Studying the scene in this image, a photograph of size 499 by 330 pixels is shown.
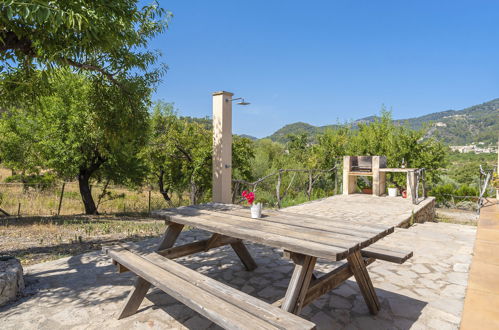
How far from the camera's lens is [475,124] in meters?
70.9

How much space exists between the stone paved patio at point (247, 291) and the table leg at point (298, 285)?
58cm

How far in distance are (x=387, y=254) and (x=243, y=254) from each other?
5.19 ft

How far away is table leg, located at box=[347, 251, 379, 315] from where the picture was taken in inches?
94.6

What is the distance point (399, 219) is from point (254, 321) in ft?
18.0

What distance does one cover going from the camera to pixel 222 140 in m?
5.66

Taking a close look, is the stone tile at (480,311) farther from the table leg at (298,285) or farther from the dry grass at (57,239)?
the dry grass at (57,239)

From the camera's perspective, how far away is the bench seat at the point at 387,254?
2434mm

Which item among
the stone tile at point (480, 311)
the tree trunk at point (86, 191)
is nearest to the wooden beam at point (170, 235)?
the stone tile at point (480, 311)

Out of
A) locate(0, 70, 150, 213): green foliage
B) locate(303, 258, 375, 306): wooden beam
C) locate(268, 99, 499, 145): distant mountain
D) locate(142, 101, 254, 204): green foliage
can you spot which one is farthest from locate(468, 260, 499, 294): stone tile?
locate(268, 99, 499, 145): distant mountain

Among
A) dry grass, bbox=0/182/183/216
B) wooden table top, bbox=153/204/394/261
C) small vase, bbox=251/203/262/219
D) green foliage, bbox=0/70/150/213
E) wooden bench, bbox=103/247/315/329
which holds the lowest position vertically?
dry grass, bbox=0/182/183/216

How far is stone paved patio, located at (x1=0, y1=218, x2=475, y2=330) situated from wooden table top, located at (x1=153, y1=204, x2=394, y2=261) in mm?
747

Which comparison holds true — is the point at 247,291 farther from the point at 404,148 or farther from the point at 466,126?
the point at 466,126

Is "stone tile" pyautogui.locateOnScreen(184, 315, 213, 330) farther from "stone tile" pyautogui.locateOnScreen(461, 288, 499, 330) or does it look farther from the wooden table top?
"stone tile" pyautogui.locateOnScreen(461, 288, 499, 330)

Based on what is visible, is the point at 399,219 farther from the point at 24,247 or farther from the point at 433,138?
the point at 433,138
